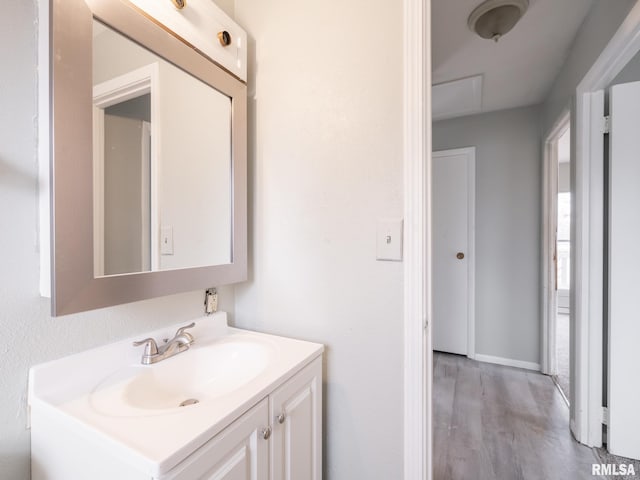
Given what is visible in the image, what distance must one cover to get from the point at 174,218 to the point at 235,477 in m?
0.76

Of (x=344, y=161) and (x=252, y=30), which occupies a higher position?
(x=252, y=30)

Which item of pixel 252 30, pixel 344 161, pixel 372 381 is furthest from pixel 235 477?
pixel 252 30

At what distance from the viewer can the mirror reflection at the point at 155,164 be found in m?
0.79

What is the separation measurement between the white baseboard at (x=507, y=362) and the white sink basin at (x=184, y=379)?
2539 mm

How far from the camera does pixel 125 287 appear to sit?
813 mm

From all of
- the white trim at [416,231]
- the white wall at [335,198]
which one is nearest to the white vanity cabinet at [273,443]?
the white wall at [335,198]

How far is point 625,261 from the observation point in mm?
1501

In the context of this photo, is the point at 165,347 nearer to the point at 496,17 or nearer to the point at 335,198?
the point at 335,198

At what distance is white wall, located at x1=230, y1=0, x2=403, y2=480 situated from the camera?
1.00 m

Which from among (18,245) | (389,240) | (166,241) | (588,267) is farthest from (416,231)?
(588,267)

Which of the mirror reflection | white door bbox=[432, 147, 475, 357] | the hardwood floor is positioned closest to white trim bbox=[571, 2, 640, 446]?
the hardwood floor

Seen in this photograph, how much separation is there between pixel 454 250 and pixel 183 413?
2.77m

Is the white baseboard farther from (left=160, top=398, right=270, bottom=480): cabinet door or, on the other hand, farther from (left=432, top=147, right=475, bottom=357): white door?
(left=160, top=398, right=270, bottom=480): cabinet door

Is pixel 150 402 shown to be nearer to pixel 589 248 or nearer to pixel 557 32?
pixel 589 248
